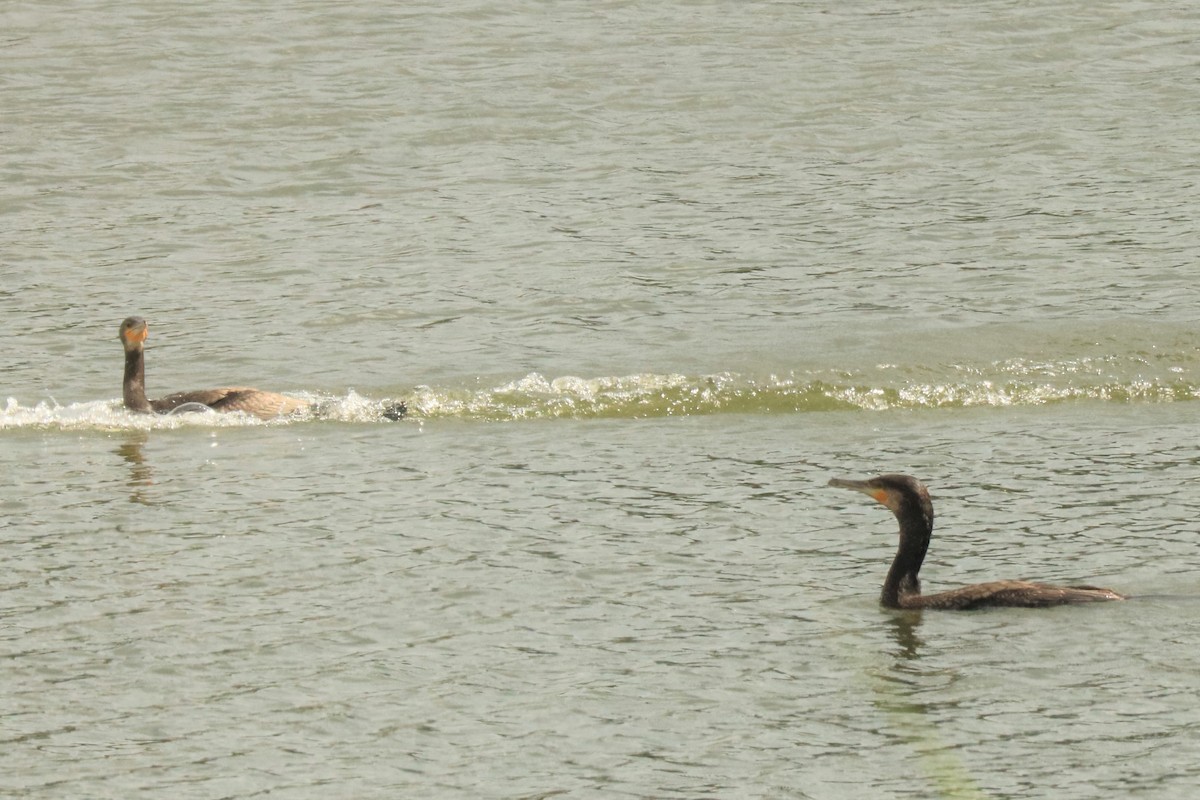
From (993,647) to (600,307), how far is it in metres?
8.35

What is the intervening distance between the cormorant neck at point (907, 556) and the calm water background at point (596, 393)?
207mm

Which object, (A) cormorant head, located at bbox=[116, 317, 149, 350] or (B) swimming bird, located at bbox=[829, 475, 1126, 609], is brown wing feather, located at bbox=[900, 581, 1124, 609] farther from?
(A) cormorant head, located at bbox=[116, 317, 149, 350]

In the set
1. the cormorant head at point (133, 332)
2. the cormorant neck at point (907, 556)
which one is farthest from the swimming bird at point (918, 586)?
the cormorant head at point (133, 332)

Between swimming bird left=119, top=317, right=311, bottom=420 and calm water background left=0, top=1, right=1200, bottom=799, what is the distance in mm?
205

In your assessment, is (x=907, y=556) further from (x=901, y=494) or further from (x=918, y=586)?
(x=901, y=494)

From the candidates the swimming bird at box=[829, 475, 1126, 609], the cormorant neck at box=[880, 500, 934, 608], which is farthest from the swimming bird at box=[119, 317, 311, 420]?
the cormorant neck at box=[880, 500, 934, 608]

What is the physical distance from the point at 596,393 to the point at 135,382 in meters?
3.30

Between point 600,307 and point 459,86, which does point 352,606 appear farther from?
point 459,86

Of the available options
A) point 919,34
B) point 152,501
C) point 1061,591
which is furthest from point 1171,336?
point 919,34

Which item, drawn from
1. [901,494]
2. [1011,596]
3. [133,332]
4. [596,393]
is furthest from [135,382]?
[1011,596]

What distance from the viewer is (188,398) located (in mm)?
15609

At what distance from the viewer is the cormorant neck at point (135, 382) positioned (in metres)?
15.7

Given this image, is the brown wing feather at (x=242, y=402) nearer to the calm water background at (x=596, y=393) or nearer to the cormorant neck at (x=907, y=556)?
the calm water background at (x=596, y=393)

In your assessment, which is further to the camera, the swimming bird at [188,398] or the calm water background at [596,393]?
the swimming bird at [188,398]
